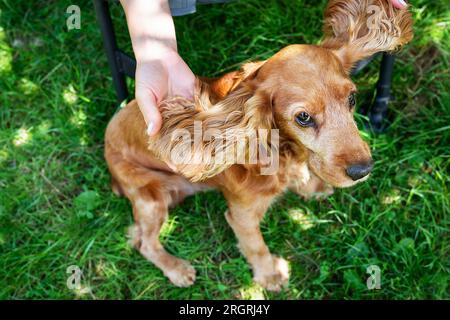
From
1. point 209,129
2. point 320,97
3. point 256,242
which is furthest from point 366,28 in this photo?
point 256,242

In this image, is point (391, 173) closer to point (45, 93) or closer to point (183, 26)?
point (183, 26)

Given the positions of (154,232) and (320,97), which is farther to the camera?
(154,232)

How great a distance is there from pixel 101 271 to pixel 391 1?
2457 mm

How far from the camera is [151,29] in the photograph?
101 inches

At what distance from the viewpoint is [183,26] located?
12.4ft

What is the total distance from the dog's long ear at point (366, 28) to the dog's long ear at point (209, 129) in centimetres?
52

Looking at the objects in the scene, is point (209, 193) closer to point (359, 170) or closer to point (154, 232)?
point (154, 232)

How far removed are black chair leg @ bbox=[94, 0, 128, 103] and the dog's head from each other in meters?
1.10

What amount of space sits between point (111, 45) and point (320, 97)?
5.24 ft

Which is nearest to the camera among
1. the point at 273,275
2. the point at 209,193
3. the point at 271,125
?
the point at 271,125

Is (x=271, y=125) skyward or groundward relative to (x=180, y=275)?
skyward

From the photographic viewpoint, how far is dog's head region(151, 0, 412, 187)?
228 cm

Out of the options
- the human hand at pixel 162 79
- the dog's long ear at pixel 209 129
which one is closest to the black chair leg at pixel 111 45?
the human hand at pixel 162 79

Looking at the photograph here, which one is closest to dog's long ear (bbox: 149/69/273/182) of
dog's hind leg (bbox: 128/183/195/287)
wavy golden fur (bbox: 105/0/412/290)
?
wavy golden fur (bbox: 105/0/412/290)
